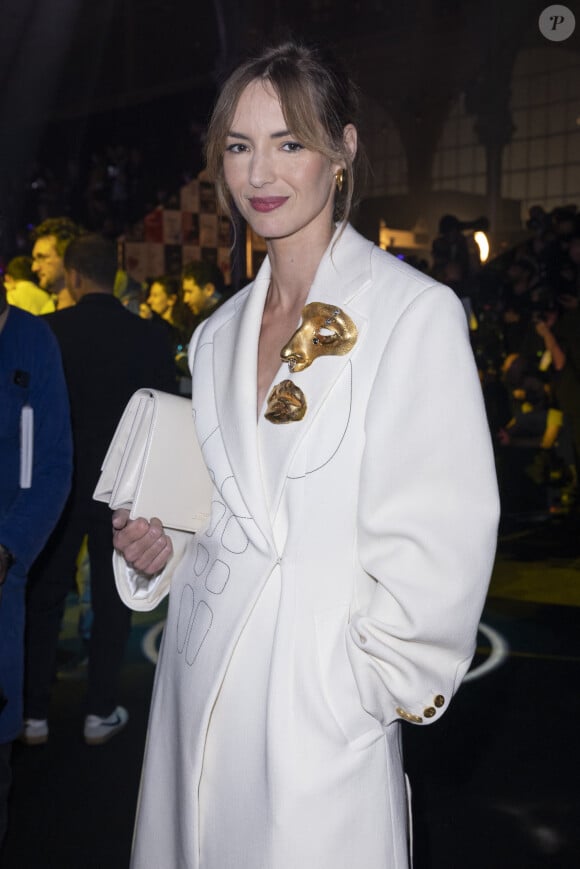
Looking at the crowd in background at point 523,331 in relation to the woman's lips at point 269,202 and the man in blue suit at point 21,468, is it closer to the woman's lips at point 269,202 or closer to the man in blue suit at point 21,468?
the man in blue suit at point 21,468

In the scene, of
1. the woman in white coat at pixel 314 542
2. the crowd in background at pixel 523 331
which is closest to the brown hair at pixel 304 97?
the woman in white coat at pixel 314 542

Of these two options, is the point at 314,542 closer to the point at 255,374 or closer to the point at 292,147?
the point at 255,374

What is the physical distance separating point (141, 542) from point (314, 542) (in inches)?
13.7

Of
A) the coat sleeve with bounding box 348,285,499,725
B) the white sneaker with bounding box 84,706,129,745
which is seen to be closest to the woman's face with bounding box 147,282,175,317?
the white sneaker with bounding box 84,706,129,745

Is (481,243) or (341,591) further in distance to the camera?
(481,243)

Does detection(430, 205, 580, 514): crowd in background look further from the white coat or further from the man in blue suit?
the white coat

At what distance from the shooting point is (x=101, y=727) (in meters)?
3.79

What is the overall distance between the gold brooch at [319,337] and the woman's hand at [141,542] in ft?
1.19

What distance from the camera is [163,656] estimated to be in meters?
1.64

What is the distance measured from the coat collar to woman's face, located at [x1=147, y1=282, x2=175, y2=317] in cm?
586

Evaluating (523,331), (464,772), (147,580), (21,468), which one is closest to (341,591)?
(147,580)

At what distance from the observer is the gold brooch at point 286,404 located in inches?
58.4

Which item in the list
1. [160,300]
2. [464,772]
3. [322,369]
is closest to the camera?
[322,369]

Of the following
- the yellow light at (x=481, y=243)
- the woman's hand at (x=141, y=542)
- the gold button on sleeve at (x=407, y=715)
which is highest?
the yellow light at (x=481, y=243)
